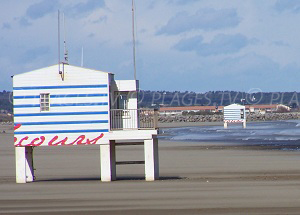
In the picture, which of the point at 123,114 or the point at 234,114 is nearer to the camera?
the point at 123,114

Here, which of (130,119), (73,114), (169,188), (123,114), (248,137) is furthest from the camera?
(248,137)

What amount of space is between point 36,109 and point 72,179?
11.4 feet

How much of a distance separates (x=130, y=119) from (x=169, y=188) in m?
4.37

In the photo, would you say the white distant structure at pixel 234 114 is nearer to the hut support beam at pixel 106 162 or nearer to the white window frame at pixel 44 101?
the hut support beam at pixel 106 162

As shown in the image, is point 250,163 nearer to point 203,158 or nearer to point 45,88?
point 203,158

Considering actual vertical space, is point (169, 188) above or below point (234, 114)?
below

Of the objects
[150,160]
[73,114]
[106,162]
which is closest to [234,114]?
[150,160]

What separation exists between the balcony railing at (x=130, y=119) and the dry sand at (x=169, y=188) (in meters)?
1.98

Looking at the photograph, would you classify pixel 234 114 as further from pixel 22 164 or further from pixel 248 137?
pixel 22 164

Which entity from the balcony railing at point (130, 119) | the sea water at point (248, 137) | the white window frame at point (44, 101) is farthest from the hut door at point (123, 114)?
the sea water at point (248, 137)

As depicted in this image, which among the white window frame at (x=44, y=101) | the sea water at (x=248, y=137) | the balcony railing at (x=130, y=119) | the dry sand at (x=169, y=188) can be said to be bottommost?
the dry sand at (x=169, y=188)

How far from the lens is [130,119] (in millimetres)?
29781

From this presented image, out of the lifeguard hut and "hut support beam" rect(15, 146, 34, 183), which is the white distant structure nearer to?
"hut support beam" rect(15, 146, 34, 183)

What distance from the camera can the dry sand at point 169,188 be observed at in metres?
21.3
